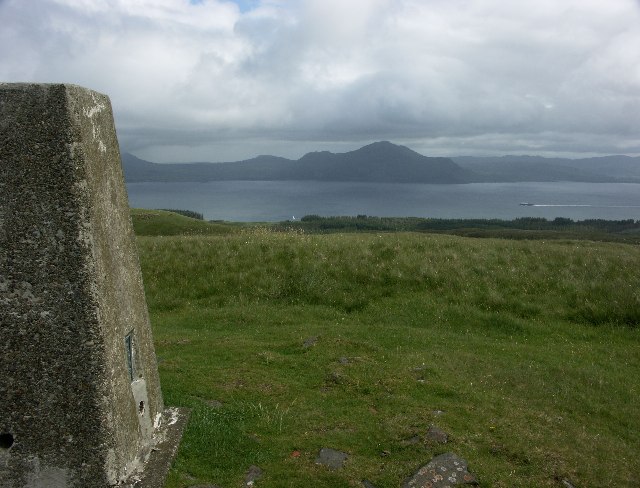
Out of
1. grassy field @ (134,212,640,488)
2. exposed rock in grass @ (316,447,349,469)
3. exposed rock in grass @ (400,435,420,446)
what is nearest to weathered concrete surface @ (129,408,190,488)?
grassy field @ (134,212,640,488)

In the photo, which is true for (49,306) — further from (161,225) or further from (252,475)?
(161,225)

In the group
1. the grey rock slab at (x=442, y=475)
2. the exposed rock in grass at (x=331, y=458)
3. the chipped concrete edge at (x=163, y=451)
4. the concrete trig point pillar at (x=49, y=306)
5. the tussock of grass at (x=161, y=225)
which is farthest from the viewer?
the tussock of grass at (x=161, y=225)

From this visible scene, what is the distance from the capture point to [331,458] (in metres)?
7.39

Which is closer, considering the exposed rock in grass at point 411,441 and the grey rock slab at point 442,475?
the grey rock slab at point 442,475

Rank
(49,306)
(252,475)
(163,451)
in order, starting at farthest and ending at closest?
1. (252,475)
2. (163,451)
3. (49,306)

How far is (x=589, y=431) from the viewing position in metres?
9.16

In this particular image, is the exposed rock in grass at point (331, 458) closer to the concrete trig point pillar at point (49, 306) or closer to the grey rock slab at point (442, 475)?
the grey rock slab at point (442, 475)

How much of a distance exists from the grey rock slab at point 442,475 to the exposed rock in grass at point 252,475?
183cm

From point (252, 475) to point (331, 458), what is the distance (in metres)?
1.13

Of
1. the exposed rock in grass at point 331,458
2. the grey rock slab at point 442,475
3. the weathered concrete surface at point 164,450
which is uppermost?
the weathered concrete surface at point 164,450

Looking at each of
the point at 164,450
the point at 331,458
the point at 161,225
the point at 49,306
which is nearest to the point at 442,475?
the point at 331,458

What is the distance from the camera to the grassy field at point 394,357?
747cm

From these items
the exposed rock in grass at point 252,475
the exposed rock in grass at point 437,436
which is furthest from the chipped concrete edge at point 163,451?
the exposed rock in grass at point 437,436

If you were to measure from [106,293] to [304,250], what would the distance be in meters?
14.4
